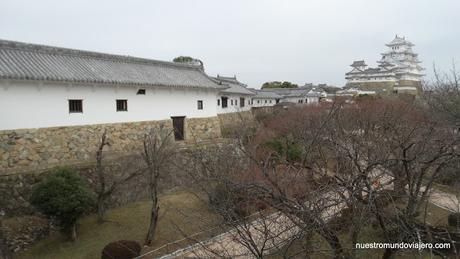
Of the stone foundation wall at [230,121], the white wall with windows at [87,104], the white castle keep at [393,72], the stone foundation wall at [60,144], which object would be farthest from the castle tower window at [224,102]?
the white castle keep at [393,72]

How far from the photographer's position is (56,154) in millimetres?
13062

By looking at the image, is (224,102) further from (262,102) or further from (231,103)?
(262,102)

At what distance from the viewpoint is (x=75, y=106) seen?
542 inches

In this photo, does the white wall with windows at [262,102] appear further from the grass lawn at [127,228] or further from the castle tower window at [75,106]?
the grass lawn at [127,228]

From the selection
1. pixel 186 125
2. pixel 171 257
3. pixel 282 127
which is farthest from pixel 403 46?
pixel 171 257

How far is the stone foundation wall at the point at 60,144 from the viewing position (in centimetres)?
1170

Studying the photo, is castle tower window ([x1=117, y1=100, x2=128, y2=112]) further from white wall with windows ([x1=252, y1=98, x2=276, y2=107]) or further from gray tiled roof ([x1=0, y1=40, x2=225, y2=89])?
white wall with windows ([x1=252, y1=98, x2=276, y2=107])

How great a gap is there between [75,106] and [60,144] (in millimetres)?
1747

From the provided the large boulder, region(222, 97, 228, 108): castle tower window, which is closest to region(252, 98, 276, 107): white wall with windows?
region(222, 97, 228, 108): castle tower window

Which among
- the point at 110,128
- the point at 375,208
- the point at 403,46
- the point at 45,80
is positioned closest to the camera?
the point at 375,208

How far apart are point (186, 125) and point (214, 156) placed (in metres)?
3.84

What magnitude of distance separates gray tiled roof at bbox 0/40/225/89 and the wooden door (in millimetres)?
2037

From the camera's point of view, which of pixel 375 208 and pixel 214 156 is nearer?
pixel 375 208

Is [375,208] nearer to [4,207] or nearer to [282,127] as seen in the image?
[4,207]
